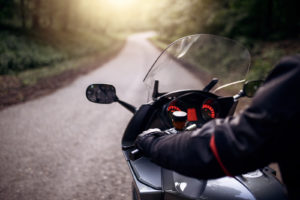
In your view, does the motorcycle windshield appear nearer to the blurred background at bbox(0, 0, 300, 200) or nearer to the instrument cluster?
the instrument cluster

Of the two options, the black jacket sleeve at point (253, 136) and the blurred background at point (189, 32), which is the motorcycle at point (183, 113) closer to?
the black jacket sleeve at point (253, 136)

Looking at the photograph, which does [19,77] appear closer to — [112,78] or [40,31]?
[112,78]

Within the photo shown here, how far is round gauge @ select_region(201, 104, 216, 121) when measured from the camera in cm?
177

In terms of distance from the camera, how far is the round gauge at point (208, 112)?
5.80 feet

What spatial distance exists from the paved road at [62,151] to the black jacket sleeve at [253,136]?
92.2 inches

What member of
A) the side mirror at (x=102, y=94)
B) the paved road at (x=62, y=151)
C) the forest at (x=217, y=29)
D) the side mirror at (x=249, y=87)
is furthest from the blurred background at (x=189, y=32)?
the side mirror at (x=249, y=87)

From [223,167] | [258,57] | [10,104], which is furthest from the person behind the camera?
[258,57]

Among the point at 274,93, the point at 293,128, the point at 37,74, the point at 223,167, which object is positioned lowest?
the point at 37,74

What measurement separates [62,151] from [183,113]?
3.21m

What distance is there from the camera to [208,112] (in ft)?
5.82

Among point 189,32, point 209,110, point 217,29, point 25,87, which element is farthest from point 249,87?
point 189,32

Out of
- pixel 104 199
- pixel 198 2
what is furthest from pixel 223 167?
pixel 198 2

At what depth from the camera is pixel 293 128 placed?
2.50 feet

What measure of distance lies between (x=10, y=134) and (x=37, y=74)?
6109mm
